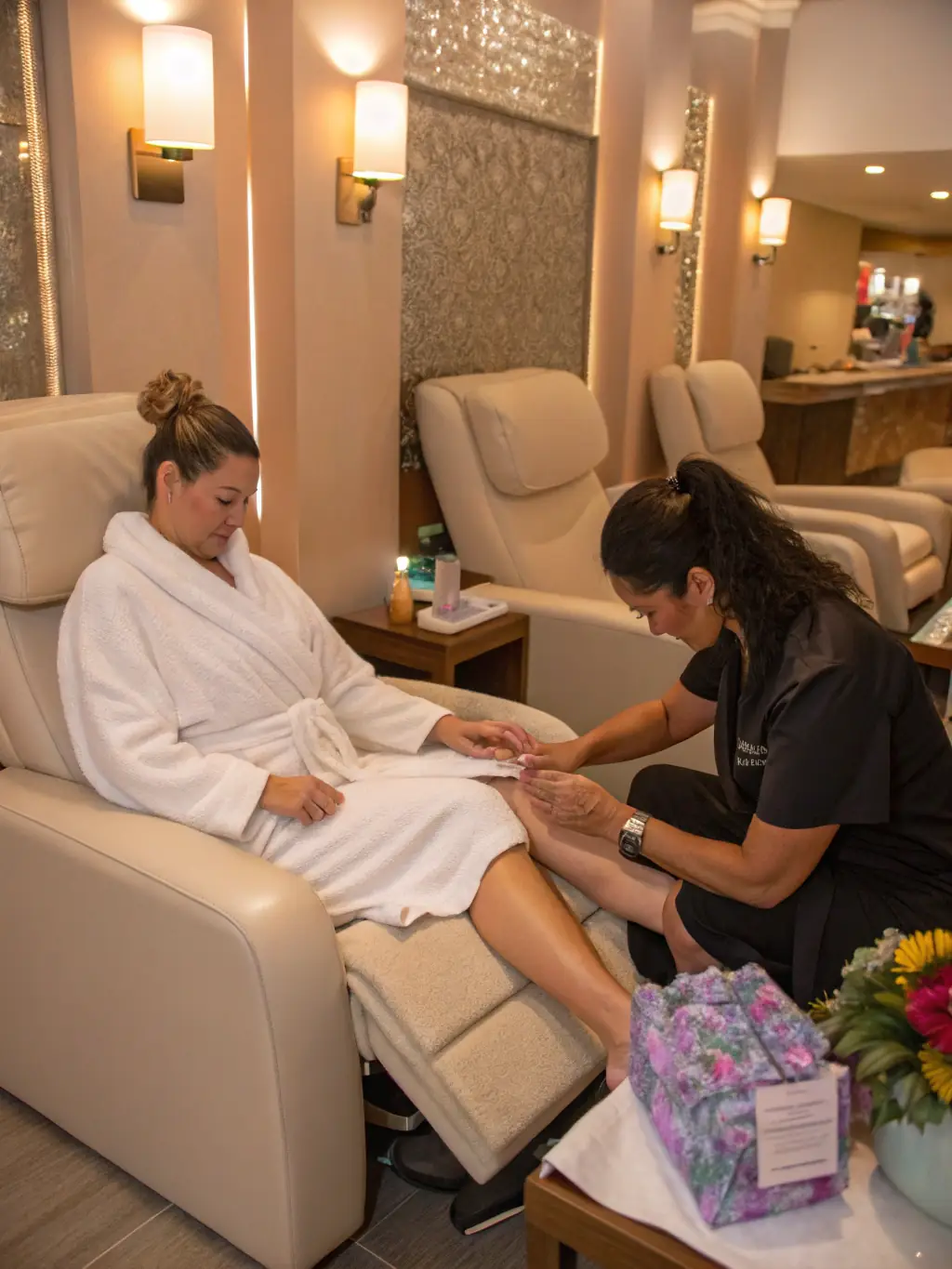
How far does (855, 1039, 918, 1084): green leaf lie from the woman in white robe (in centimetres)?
49

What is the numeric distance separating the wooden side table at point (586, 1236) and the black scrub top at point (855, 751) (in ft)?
1.79

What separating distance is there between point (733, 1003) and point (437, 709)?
0.98m

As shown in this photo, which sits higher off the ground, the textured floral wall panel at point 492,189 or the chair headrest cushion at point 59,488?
the textured floral wall panel at point 492,189

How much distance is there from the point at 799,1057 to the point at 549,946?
557 millimetres

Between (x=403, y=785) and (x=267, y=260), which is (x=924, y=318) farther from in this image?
(x=403, y=785)

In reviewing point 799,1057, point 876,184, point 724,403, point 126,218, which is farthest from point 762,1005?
point 876,184

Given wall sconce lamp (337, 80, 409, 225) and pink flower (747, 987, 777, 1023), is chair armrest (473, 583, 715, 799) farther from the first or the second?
pink flower (747, 987, 777, 1023)

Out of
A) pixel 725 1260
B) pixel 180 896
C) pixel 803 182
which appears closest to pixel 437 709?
pixel 180 896

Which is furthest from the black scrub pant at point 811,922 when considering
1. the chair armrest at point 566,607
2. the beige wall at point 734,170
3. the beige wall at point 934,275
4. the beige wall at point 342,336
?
the beige wall at point 934,275

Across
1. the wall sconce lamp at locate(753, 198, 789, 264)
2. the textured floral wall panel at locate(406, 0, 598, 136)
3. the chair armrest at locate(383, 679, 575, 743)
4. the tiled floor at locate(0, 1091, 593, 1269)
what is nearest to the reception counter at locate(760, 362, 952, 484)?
the wall sconce lamp at locate(753, 198, 789, 264)

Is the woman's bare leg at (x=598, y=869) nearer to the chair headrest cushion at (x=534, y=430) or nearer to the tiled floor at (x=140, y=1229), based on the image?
the tiled floor at (x=140, y=1229)

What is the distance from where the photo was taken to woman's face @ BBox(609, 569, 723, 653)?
1597mm

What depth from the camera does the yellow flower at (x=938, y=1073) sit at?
1.07 metres

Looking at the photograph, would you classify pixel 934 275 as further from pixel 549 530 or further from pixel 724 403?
pixel 549 530
